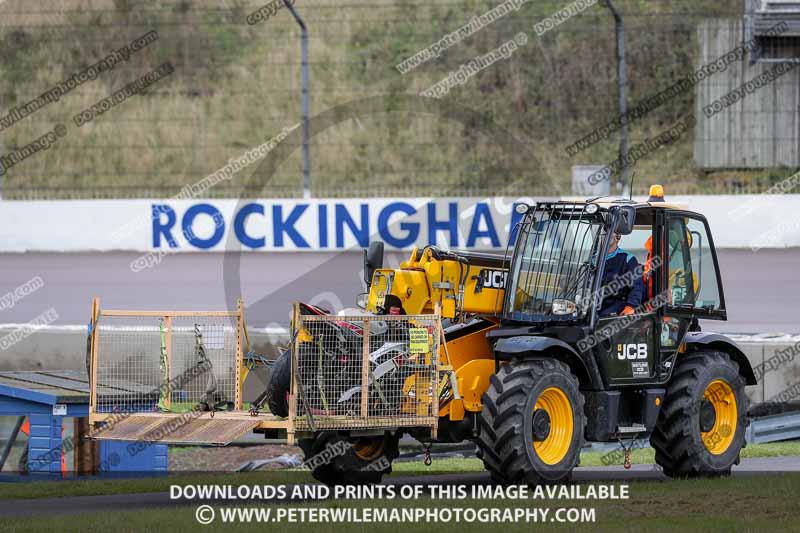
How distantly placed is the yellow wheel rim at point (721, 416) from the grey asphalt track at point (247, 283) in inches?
271

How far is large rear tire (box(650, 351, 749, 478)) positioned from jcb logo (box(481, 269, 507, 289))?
5.48ft

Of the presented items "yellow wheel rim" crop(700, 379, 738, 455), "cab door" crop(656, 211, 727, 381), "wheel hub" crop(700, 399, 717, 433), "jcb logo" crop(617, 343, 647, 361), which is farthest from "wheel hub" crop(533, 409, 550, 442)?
"yellow wheel rim" crop(700, 379, 738, 455)

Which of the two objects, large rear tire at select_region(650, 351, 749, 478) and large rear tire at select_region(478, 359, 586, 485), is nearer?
large rear tire at select_region(478, 359, 586, 485)

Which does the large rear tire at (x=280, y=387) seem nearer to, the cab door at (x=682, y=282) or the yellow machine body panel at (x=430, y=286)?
the yellow machine body panel at (x=430, y=286)

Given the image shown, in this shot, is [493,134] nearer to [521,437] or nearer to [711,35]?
[711,35]

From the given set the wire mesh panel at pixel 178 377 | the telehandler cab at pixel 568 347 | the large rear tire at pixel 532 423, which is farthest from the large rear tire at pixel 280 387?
the large rear tire at pixel 532 423

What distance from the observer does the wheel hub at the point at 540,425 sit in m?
9.70

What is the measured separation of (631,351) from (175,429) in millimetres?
3739

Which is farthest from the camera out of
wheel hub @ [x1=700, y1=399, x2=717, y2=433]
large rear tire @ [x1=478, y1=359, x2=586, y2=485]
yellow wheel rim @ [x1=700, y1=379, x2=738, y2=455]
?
yellow wheel rim @ [x1=700, y1=379, x2=738, y2=455]

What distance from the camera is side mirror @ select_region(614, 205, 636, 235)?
10.1 m

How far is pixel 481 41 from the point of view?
107 ft

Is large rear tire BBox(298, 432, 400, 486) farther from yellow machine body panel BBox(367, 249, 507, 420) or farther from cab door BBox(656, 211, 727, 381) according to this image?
cab door BBox(656, 211, 727, 381)

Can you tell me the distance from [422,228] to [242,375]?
550 inches

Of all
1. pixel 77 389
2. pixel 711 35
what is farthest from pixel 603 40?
pixel 77 389
